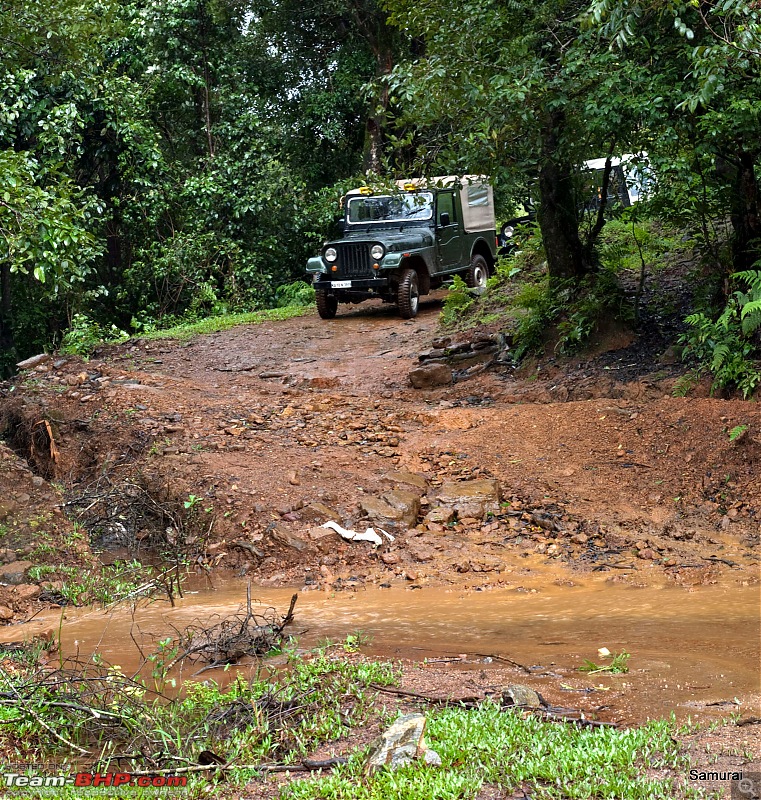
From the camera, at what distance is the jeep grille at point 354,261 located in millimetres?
15438

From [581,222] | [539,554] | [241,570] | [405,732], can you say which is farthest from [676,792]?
[581,222]

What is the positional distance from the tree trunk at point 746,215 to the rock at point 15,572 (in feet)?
24.2

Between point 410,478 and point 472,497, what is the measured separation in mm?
698

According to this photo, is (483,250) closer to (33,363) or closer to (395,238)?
(395,238)

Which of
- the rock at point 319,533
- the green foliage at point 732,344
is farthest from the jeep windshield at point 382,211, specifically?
the rock at point 319,533

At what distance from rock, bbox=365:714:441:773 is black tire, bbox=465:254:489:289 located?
14.2 m

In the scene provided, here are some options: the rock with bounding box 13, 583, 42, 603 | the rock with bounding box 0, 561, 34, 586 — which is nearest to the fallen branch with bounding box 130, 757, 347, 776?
the rock with bounding box 13, 583, 42, 603

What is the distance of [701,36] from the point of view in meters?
8.38

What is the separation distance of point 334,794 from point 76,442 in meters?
6.84

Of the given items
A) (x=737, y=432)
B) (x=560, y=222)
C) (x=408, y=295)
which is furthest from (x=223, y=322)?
(x=737, y=432)

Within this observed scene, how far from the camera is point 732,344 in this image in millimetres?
8922

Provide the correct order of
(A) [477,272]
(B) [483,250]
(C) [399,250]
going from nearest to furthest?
(C) [399,250], (A) [477,272], (B) [483,250]

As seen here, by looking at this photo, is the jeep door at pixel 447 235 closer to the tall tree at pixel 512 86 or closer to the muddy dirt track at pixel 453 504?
the muddy dirt track at pixel 453 504

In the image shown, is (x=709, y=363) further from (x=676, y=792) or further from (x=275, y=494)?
(x=676, y=792)
